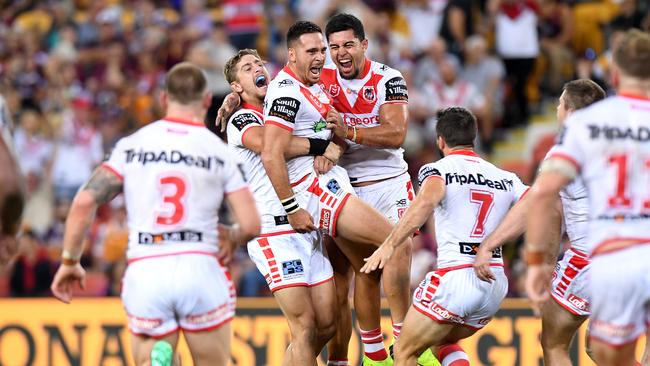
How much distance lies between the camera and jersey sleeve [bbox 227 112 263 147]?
10023 mm

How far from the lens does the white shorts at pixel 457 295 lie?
30.2 ft

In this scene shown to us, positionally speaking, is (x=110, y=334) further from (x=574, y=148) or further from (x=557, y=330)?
(x=574, y=148)

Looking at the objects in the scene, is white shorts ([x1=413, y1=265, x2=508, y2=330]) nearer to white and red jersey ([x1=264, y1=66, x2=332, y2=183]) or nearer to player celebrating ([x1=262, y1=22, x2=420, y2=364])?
player celebrating ([x1=262, y1=22, x2=420, y2=364])

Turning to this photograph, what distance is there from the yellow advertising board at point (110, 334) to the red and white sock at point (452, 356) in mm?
3699

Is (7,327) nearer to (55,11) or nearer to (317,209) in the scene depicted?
(317,209)

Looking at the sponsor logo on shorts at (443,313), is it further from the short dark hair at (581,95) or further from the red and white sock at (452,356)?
the short dark hair at (581,95)

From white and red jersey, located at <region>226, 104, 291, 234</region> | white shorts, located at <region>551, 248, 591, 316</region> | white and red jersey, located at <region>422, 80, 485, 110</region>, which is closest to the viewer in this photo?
white shorts, located at <region>551, 248, 591, 316</region>

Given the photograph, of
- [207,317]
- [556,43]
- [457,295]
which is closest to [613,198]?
[457,295]

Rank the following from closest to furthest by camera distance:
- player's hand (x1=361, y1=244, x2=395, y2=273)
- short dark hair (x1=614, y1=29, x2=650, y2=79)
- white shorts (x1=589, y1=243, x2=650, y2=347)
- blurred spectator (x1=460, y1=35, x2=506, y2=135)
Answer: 1. white shorts (x1=589, y1=243, x2=650, y2=347)
2. short dark hair (x1=614, y1=29, x2=650, y2=79)
3. player's hand (x1=361, y1=244, x2=395, y2=273)
4. blurred spectator (x1=460, y1=35, x2=506, y2=135)

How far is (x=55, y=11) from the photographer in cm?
2083

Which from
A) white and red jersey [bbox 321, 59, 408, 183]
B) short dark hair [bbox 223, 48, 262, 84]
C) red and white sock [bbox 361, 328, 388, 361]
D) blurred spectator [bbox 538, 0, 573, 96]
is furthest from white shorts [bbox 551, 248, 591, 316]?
blurred spectator [bbox 538, 0, 573, 96]

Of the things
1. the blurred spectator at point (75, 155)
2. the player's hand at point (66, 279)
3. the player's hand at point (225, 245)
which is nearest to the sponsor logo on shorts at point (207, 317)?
the player's hand at point (225, 245)

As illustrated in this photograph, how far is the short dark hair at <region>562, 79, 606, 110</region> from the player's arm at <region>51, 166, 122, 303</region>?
12.6ft

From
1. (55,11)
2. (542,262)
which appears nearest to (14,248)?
(542,262)
